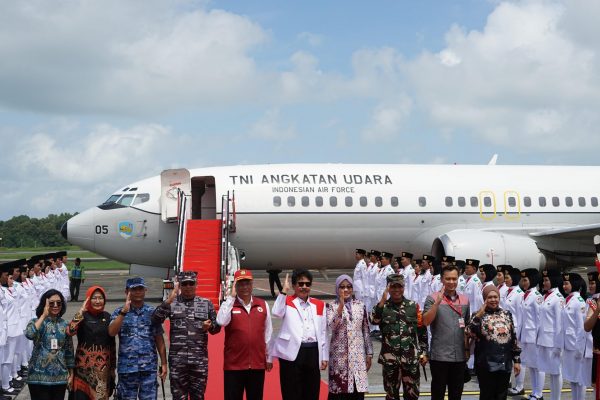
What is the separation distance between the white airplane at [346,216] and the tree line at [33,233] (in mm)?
117480

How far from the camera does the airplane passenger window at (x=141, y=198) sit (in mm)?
22538

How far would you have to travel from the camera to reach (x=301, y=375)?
7840 mm

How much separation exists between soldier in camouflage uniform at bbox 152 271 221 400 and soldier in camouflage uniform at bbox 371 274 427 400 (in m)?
1.86

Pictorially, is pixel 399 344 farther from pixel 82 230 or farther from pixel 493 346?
pixel 82 230

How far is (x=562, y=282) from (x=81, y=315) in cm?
670

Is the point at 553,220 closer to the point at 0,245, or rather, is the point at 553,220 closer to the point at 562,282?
the point at 562,282

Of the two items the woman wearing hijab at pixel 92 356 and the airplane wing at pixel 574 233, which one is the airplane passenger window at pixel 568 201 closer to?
the airplane wing at pixel 574 233

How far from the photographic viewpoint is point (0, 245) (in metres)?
142

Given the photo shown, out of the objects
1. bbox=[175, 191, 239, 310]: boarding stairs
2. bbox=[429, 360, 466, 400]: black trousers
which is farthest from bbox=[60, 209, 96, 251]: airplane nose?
bbox=[429, 360, 466, 400]: black trousers

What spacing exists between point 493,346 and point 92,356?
4.23 meters

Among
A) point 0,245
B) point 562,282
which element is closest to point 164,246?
point 562,282

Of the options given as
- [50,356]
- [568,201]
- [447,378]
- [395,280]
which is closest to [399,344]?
[395,280]

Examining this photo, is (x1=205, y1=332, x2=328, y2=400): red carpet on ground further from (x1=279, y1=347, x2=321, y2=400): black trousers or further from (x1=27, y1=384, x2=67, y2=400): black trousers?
(x1=27, y1=384, x2=67, y2=400): black trousers

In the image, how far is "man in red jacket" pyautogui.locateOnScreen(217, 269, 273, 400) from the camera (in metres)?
7.69
